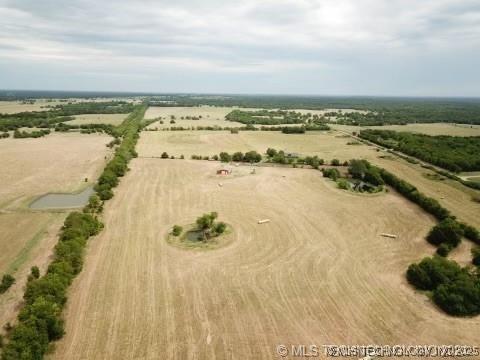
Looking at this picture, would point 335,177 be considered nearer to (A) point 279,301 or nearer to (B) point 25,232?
(A) point 279,301

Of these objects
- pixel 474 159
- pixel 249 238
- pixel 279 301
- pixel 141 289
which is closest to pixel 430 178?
pixel 474 159

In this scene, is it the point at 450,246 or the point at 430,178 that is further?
the point at 430,178

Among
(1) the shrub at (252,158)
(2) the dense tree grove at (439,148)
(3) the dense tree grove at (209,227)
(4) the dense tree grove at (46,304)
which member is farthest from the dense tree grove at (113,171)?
→ (2) the dense tree grove at (439,148)

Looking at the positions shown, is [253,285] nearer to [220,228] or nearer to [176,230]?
[220,228]

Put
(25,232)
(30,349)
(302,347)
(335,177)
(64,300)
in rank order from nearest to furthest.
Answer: (30,349) → (302,347) → (64,300) → (25,232) → (335,177)

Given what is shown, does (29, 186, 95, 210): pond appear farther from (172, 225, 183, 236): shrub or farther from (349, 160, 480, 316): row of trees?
(349, 160, 480, 316): row of trees

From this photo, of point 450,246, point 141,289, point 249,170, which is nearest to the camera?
point 141,289
